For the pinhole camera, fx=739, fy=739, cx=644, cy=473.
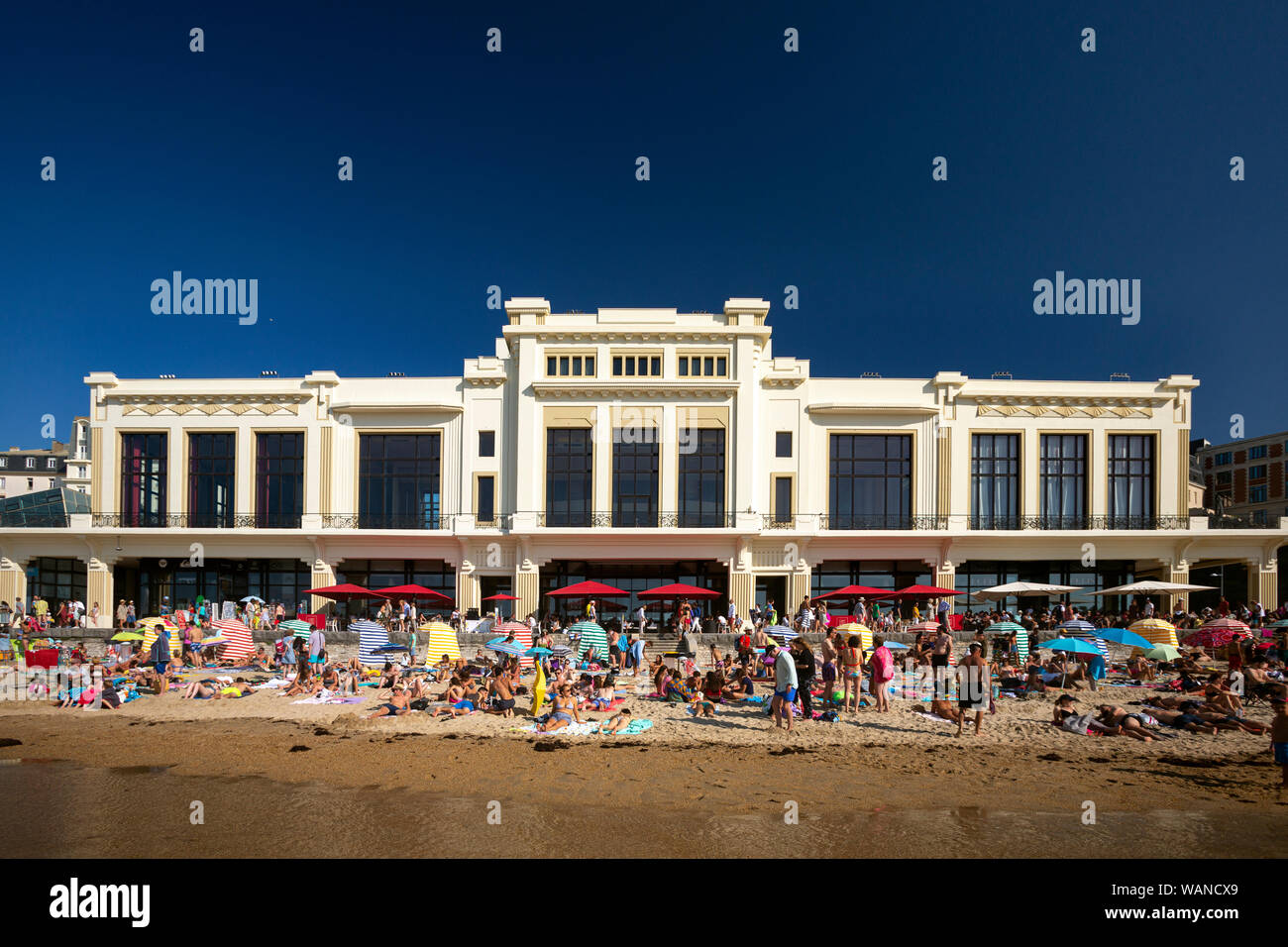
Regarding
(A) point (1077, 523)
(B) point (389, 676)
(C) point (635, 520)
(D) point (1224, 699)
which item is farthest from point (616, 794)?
(A) point (1077, 523)

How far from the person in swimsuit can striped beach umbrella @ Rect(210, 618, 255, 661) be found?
35.2 ft

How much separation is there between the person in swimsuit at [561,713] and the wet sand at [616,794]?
66 centimetres

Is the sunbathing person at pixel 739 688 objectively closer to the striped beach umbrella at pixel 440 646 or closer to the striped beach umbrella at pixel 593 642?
the striped beach umbrella at pixel 593 642

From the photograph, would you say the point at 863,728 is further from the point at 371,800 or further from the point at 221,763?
the point at 221,763

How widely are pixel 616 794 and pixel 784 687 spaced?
4758 mm

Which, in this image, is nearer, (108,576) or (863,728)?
(863,728)

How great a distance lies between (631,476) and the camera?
31281 mm

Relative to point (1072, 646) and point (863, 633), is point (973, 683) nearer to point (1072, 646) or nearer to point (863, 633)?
point (1072, 646)

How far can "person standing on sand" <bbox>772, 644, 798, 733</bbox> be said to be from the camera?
14.3 metres

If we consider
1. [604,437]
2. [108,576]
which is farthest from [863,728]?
[108,576]

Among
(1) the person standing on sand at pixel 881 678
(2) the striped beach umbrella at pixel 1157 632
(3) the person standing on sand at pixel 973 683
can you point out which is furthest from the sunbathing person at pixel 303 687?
(2) the striped beach umbrella at pixel 1157 632

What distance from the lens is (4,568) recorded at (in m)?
33.0

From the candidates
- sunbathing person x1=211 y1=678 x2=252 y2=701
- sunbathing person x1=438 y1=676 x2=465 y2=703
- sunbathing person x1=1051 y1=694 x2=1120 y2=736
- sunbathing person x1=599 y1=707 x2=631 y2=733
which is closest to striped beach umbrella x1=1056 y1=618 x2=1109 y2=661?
sunbathing person x1=1051 y1=694 x2=1120 y2=736
